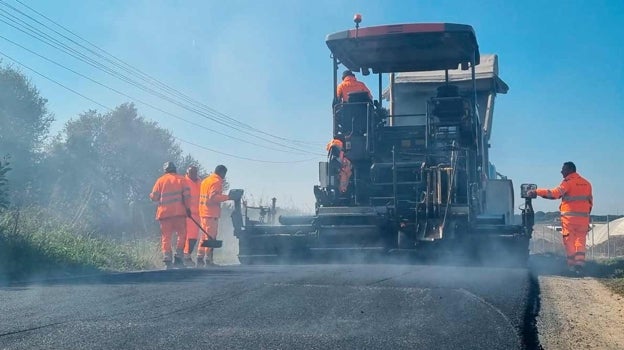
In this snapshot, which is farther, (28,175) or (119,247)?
(28,175)

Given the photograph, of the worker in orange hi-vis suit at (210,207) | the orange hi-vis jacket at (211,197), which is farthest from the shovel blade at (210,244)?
the orange hi-vis jacket at (211,197)

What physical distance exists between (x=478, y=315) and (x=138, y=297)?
2.54 metres

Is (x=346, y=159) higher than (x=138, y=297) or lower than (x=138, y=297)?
higher

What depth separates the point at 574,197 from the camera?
28.8 feet

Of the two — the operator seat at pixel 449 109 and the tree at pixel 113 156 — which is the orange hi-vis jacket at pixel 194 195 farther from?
the tree at pixel 113 156

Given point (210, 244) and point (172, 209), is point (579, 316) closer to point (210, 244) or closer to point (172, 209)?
point (210, 244)

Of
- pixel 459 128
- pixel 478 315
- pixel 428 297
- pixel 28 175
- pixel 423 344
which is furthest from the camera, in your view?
pixel 28 175

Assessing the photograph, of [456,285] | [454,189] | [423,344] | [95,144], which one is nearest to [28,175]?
[95,144]

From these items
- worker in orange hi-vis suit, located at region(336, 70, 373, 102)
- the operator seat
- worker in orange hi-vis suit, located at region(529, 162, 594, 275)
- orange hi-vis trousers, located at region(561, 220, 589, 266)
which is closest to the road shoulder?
orange hi-vis trousers, located at region(561, 220, 589, 266)

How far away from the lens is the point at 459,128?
9.19 meters

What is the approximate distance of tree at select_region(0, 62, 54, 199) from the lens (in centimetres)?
2419

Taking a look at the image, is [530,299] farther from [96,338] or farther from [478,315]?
[96,338]

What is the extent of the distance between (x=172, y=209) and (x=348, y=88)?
292 cm

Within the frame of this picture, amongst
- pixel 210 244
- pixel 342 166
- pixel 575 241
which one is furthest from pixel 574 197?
pixel 210 244
